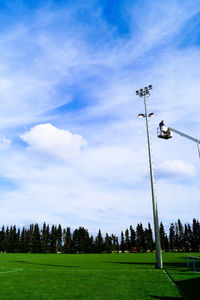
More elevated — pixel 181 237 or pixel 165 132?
pixel 165 132

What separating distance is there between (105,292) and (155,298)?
2236 mm

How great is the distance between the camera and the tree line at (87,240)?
97000 millimetres

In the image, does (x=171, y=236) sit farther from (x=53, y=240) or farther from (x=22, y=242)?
(x=22, y=242)

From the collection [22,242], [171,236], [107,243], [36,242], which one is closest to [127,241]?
[107,243]

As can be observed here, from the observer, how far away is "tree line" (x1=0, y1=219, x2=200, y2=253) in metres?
97.0

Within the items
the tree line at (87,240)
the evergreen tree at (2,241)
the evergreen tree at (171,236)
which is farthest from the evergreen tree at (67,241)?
the evergreen tree at (171,236)

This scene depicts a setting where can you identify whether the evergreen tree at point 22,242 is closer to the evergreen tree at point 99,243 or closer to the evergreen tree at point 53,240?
the evergreen tree at point 53,240

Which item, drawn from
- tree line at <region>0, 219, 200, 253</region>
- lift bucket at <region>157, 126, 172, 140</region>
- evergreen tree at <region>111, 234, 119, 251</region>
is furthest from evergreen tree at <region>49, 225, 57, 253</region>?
lift bucket at <region>157, 126, 172, 140</region>

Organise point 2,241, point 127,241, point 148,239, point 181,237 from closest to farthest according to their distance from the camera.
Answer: point 2,241 → point 148,239 → point 127,241 → point 181,237

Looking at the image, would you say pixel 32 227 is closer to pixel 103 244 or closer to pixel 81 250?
pixel 81 250

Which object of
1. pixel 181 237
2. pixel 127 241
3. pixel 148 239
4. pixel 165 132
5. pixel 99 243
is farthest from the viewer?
pixel 181 237

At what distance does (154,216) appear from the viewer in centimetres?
1953

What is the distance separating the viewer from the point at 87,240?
9956 cm

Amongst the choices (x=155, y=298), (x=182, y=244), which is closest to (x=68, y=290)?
(x=155, y=298)
